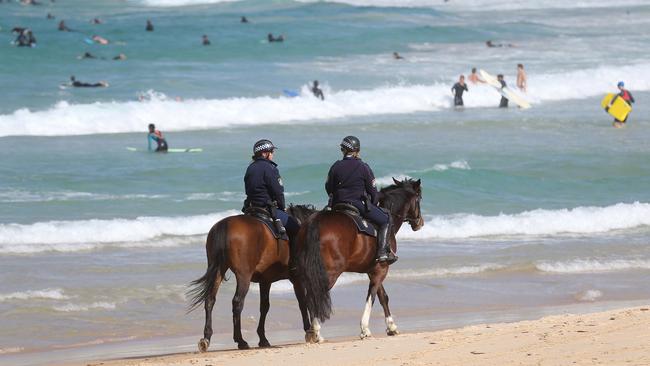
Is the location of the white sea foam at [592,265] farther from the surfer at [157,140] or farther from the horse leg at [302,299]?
the surfer at [157,140]

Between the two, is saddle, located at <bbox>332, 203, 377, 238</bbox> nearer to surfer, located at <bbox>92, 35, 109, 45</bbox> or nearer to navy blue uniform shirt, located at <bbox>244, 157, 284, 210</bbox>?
navy blue uniform shirt, located at <bbox>244, 157, 284, 210</bbox>

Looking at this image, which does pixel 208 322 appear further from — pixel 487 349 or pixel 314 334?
pixel 487 349

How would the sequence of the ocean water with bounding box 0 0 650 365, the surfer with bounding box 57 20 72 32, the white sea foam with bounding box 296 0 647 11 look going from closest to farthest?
1. the ocean water with bounding box 0 0 650 365
2. the surfer with bounding box 57 20 72 32
3. the white sea foam with bounding box 296 0 647 11

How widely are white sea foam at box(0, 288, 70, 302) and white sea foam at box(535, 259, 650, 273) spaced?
6564mm

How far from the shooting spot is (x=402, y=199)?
1229 centimetres

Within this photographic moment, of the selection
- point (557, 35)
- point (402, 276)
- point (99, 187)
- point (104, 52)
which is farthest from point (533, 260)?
point (557, 35)

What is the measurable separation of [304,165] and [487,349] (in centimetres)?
1817

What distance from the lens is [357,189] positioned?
1148 cm

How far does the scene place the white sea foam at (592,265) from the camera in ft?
54.9

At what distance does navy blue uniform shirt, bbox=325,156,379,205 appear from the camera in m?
11.5

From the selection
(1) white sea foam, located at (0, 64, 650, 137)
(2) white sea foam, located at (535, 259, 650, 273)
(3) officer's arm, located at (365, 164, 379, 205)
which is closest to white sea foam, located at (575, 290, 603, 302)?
(2) white sea foam, located at (535, 259, 650, 273)

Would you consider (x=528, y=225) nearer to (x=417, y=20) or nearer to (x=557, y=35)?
(x=557, y=35)

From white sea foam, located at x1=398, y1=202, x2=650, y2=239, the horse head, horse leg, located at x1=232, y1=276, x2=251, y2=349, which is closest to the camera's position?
horse leg, located at x1=232, y1=276, x2=251, y2=349

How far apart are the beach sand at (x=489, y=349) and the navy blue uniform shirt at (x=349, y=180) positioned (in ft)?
4.54
